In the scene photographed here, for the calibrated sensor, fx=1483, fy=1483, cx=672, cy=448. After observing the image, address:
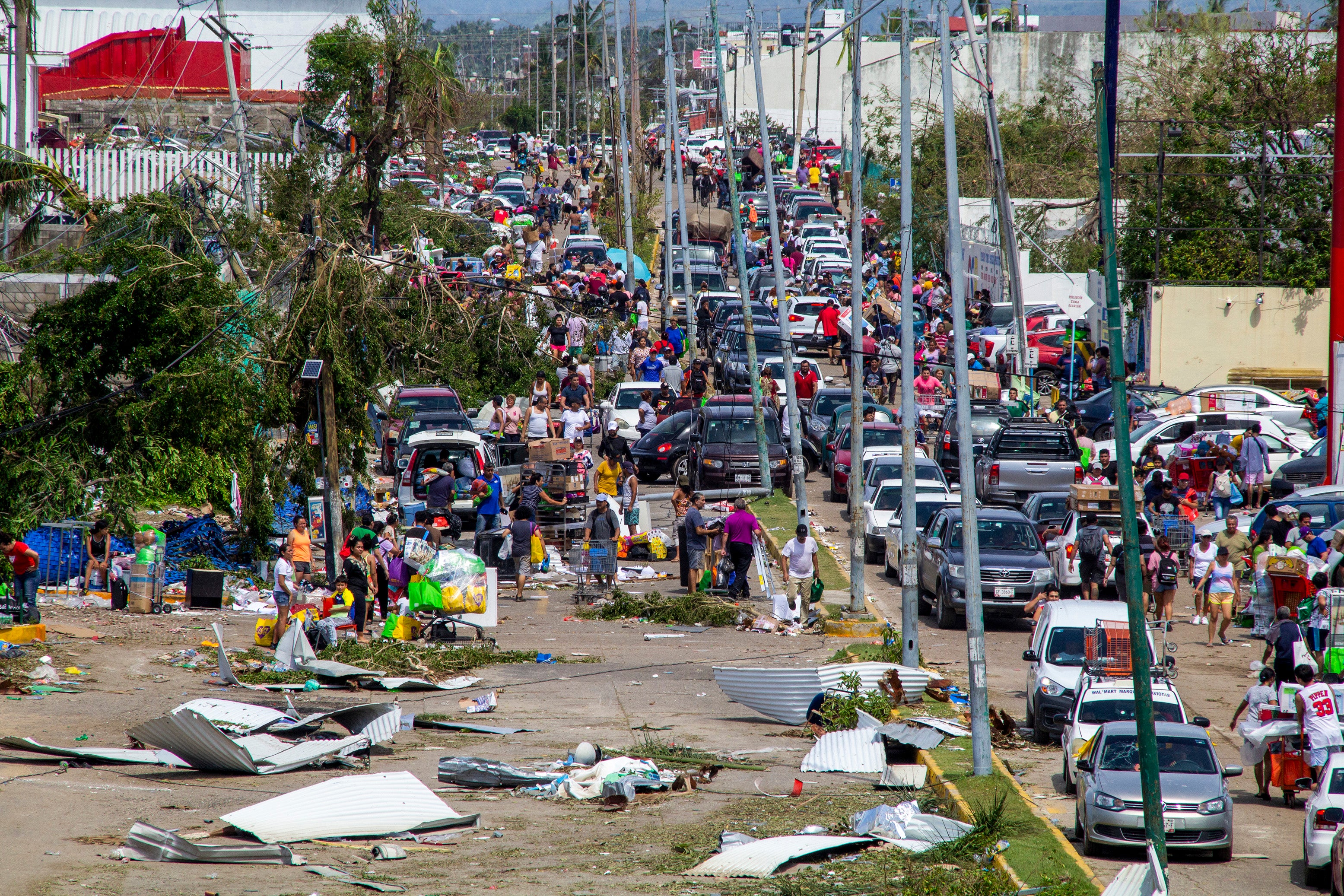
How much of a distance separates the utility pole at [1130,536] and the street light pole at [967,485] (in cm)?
338

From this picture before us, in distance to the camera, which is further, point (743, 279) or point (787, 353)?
point (743, 279)

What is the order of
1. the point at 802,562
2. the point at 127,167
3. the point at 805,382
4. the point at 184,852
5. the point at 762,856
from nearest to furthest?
the point at 184,852 < the point at 762,856 < the point at 802,562 < the point at 805,382 < the point at 127,167

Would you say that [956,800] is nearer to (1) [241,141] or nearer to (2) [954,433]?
(2) [954,433]

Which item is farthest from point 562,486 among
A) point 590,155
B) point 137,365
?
point 590,155

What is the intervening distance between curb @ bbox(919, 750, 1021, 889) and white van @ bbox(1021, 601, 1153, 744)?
1.72 m

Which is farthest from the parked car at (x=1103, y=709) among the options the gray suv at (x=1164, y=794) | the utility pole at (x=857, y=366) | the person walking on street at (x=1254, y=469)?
the person walking on street at (x=1254, y=469)

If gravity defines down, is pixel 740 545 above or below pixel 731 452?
below

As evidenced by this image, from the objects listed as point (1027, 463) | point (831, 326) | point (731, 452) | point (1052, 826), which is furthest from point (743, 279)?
point (1052, 826)

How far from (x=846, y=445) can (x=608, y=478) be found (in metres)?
5.37

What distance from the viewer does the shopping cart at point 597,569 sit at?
23078 millimetres

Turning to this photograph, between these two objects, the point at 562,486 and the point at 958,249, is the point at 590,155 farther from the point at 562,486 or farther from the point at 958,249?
the point at 958,249

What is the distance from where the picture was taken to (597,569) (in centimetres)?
2323

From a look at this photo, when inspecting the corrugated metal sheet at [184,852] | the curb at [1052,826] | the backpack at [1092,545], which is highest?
the backpack at [1092,545]

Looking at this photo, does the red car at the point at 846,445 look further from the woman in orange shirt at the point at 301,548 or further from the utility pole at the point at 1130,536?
the utility pole at the point at 1130,536
